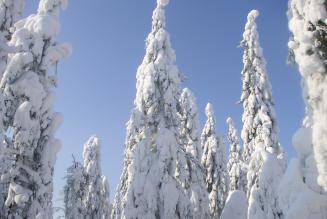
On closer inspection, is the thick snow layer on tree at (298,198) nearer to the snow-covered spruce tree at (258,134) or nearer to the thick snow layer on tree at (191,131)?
the snow-covered spruce tree at (258,134)

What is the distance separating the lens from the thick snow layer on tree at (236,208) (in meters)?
21.3

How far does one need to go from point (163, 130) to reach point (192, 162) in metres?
4.35

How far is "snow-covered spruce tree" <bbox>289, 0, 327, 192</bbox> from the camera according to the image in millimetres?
5746

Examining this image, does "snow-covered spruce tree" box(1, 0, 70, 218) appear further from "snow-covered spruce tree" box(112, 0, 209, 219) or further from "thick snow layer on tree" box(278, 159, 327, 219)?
"thick snow layer on tree" box(278, 159, 327, 219)

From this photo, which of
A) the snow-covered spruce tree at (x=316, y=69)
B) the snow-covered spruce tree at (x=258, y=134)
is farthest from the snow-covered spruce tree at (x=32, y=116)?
the snow-covered spruce tree at (x=316, y=69)

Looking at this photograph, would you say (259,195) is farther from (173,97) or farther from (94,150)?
(94,150)

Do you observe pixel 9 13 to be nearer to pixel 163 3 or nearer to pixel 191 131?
pixel 163 3

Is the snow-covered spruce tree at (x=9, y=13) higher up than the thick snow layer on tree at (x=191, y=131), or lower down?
lower down

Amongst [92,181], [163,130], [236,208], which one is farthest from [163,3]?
[92,181]

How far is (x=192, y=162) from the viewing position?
24812mm

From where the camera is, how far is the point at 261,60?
81.5 ft

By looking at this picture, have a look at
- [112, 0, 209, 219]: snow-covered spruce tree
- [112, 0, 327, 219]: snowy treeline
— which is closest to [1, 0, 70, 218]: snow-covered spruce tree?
[112, 0, 209, 219]: snow-covered spruce tree

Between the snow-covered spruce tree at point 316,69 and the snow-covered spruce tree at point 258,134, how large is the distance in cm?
→ 1431

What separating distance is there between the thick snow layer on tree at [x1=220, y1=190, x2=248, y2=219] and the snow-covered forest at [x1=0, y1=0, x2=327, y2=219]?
7 cm
